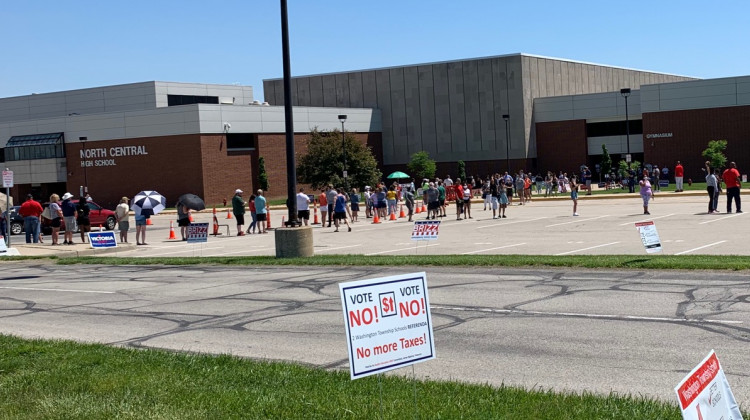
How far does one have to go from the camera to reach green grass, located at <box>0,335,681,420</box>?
674cm

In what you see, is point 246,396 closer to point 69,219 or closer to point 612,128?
point 69,219

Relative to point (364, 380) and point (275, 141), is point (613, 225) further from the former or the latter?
point (275, 141)

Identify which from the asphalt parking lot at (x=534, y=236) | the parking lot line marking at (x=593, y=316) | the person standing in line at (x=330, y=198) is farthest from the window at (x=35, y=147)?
the parking lot line marking at (x=593, y=316)

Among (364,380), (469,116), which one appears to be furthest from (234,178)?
(364,380)

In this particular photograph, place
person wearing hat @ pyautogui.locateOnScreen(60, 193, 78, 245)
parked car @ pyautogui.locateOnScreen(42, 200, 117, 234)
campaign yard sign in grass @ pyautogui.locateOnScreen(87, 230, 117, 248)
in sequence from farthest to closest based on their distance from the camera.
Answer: parked car @ pyautogui.locateOnScreen(42, 200, 117, 234) < person wearing hat @ pyautogui.locateOnScreen(60, 193, 78, 245) < campaign yard sign in grass @ pyautogui.locateOnScreen(87, 230, 117, 248)

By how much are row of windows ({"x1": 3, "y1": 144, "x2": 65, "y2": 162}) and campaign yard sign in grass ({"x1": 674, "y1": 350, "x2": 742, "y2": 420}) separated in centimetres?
7075

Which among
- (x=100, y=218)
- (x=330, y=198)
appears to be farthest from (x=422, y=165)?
(x=330, y=198)

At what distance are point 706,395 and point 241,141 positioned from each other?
214 ft

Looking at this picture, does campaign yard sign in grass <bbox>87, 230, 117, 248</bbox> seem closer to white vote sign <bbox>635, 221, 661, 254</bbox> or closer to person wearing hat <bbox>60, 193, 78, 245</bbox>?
person wearing hat <bbox>60, 193, 78, 245</bbox>

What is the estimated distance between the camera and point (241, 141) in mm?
68188

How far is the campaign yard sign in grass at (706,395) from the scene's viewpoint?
4238 mm

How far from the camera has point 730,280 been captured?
1420 centimetres

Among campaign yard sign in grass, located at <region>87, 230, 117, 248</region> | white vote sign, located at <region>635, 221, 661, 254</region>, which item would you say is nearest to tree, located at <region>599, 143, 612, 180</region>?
campaign yard sign in grass, located at <region>87, 230, 117, 248</region>

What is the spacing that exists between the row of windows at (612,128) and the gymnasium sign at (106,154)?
116 ft
